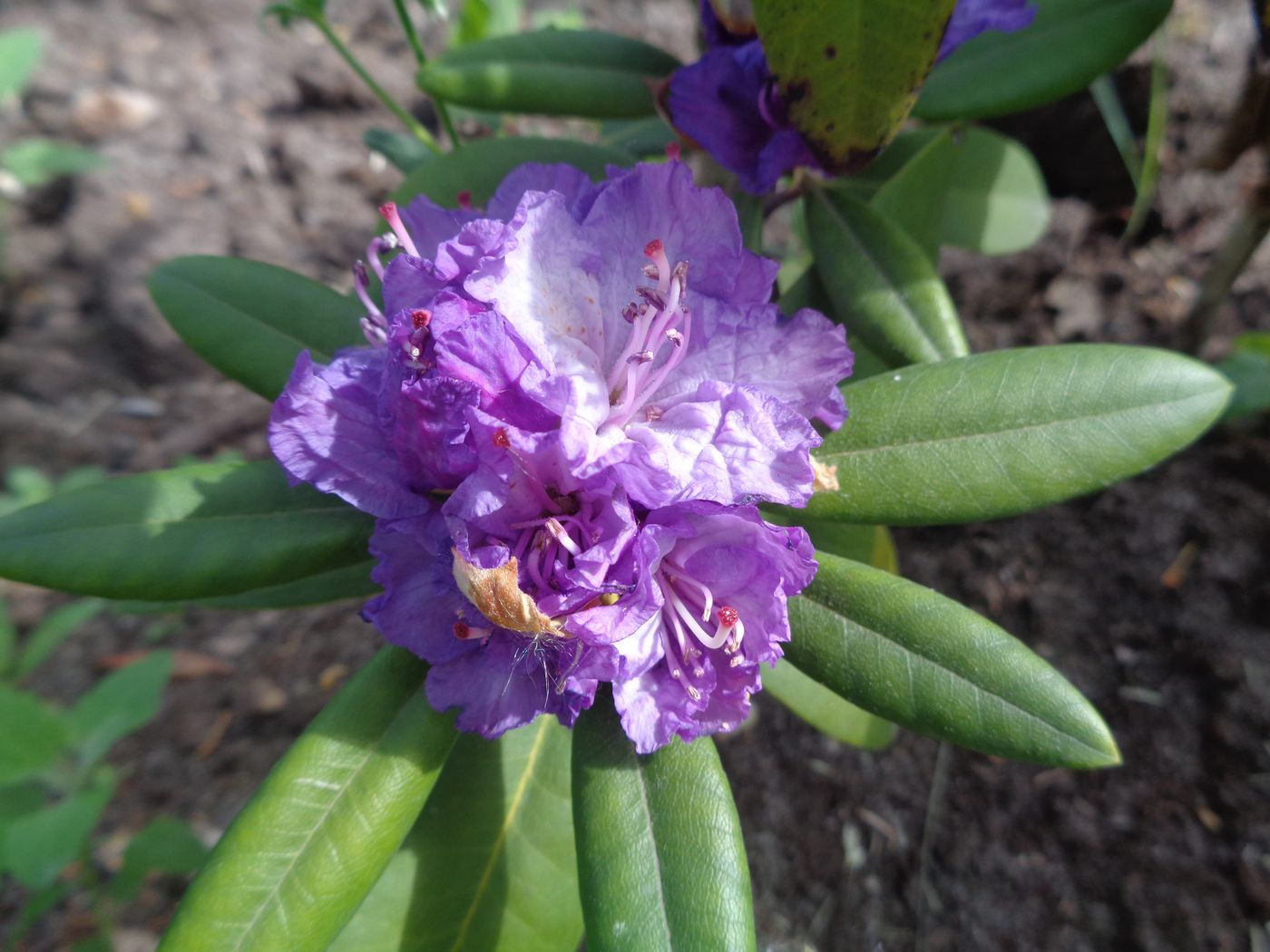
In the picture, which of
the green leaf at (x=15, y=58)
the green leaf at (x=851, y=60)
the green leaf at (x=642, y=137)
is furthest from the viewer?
the green leaf at (x=15, y=58)

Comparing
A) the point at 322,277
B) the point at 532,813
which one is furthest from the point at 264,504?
the point at 322,277

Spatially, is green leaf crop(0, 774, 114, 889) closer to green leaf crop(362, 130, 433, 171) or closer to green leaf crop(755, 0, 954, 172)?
green leaf crop(362, 130, 433, 171)

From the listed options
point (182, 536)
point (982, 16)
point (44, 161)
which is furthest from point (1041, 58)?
point (44, 161)

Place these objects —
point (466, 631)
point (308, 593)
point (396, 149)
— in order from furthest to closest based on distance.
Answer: point (396, 149)
point (308, 593)
point (466, 631)

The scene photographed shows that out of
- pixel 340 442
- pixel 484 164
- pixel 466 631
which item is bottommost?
pixel 466 631

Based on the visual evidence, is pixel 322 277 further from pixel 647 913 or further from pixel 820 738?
pixel 647 913

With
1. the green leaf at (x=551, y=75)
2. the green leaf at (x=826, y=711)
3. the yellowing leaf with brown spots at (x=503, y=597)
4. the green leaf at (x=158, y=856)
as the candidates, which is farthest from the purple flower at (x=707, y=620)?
the green leaf at (x=158, y=856)

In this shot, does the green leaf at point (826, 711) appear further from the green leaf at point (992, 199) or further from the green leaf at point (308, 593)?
the green leaf at point (992, 199)

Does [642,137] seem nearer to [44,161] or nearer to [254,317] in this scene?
[254,317]

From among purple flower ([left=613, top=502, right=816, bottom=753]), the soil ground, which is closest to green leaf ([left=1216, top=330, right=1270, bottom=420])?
the soil ground
